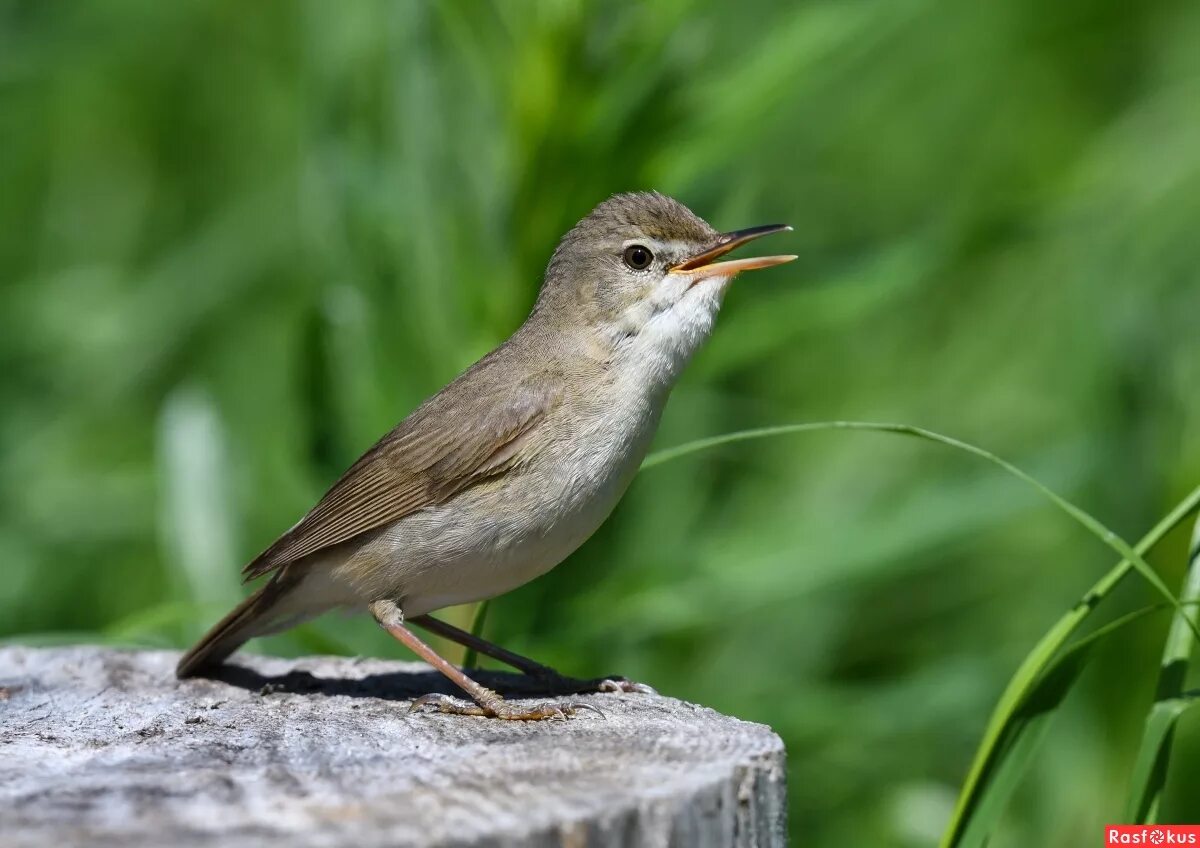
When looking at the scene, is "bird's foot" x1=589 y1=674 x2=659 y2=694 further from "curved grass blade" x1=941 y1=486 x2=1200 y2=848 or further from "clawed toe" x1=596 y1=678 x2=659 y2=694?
"curved grass blade" x1=941 y1=486 x2=1200 y2=848

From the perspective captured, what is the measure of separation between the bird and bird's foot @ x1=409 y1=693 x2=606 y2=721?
0.8 inches

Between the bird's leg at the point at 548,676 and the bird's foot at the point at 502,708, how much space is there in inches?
9.3

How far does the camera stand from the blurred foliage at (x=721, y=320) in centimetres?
457

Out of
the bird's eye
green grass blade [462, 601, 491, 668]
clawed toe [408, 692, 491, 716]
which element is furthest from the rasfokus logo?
the bird's eye

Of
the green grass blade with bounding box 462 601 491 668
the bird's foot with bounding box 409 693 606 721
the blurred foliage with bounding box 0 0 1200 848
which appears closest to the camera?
the bird's foot with bounding box 409 693 606 721

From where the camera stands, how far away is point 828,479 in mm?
6191

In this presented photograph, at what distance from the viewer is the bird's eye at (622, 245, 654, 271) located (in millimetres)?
4164

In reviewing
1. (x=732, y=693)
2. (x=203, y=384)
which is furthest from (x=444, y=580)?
(x=203, y=384)

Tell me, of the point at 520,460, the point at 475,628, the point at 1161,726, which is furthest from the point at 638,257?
the point at 1161,726

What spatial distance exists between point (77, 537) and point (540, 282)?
2698mm

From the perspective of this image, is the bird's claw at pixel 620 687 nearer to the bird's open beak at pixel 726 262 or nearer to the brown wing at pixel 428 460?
the brown wing at pixel 428 460

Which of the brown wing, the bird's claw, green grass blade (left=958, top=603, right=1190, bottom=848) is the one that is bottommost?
green grass blade (left=958, top=603, right=1190, bottom=848)

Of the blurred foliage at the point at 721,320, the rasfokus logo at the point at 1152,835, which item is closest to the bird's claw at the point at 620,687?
the blurred foliage at the point at 721,320

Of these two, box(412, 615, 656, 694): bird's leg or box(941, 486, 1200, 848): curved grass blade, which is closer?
box(941, 486, 1200, 848): curved grass blade
